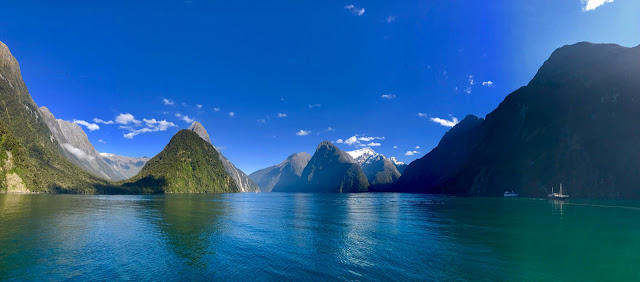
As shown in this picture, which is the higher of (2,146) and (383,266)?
(2,146)

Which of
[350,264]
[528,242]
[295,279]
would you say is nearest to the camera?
[295,279]

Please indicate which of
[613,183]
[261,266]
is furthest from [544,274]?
[613,183]

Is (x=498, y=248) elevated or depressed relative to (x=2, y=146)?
depressed

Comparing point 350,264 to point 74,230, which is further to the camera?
point 74,230

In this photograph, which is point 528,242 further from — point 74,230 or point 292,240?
point 74,230

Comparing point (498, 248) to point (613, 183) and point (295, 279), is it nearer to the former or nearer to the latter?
point (295, 279)

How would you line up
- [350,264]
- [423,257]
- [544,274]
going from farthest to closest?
[423,257] < [350,264] < [544,274]

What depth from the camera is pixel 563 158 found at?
19812 centimetres

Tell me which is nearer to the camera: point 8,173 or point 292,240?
point 292,240

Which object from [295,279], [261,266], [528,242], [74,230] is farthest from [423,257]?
[74,230]

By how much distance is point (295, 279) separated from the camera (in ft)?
75.7

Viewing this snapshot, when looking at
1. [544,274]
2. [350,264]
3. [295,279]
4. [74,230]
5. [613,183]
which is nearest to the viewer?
[295,279]

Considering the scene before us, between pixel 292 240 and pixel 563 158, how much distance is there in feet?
779

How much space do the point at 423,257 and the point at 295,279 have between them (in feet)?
49.6
